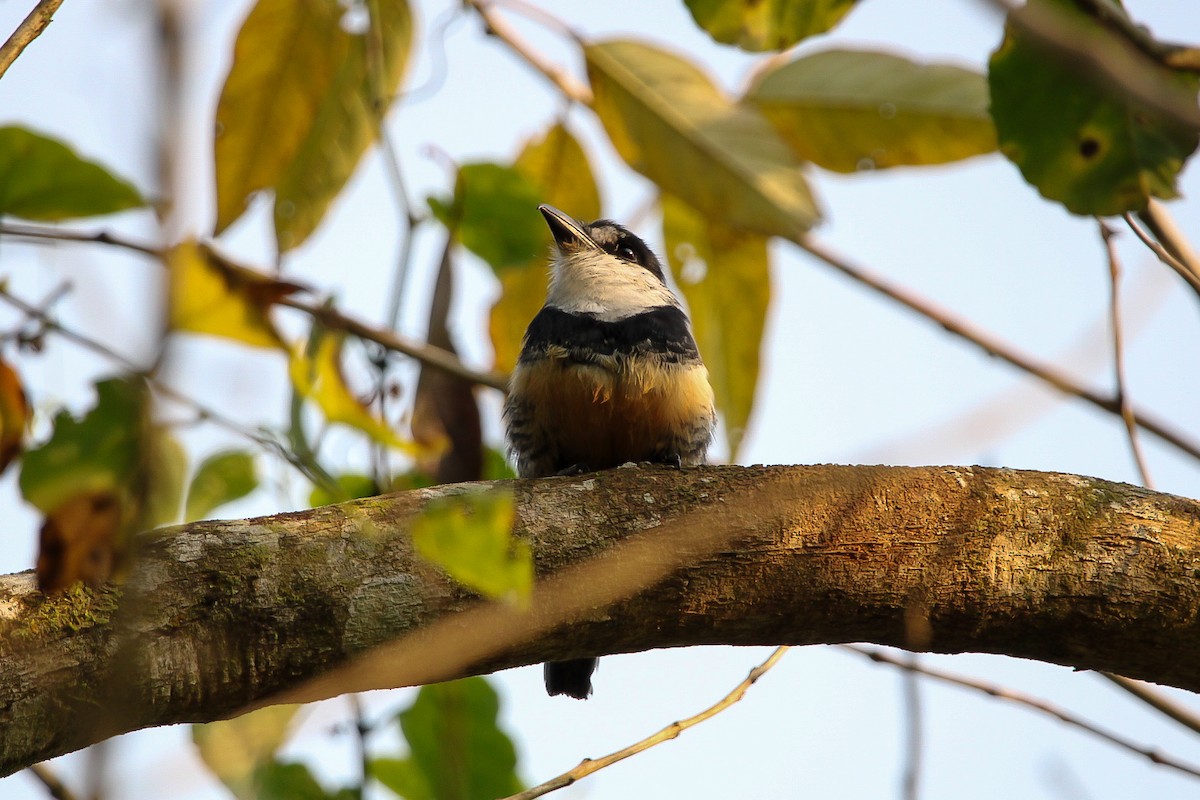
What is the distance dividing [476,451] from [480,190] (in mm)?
621

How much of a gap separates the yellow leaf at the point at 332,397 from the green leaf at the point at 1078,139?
142cm

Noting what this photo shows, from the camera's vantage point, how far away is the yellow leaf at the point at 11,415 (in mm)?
1699

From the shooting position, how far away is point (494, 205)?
2.85 m

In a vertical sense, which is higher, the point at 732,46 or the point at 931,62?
the point at 931,62

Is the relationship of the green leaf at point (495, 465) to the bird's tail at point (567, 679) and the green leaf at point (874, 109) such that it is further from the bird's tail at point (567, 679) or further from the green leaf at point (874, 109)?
the green leaf at point (874, 109)

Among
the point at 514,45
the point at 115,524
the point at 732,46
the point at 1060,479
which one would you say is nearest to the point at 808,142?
the point at 732,46

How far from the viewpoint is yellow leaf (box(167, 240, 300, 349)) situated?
1.32 meters

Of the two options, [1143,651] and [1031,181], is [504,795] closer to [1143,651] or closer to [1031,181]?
[1143,651]

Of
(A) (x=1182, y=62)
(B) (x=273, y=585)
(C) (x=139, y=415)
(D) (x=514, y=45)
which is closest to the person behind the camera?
(C) (x=139, y=415)

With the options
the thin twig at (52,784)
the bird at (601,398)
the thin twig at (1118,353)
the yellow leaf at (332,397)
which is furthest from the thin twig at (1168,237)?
the thin twig at (52,784)

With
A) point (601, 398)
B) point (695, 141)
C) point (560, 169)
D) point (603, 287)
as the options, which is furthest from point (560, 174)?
point (603, 287)

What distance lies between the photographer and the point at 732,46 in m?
2.36

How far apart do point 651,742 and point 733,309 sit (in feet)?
3.79

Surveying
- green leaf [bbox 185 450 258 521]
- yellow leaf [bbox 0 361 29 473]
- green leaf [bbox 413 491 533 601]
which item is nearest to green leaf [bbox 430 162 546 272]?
green leaf [bbox 185 450 258 521]
